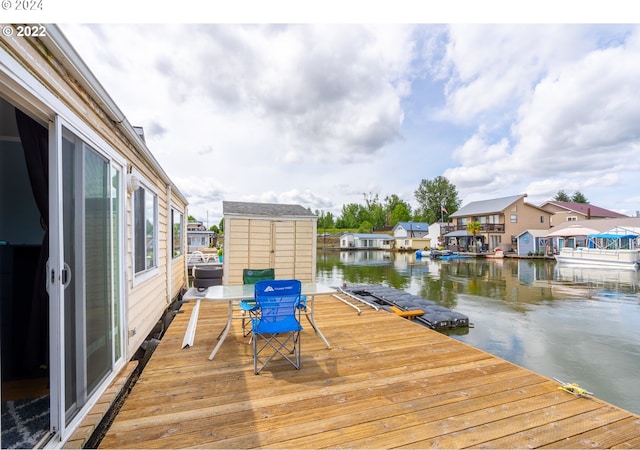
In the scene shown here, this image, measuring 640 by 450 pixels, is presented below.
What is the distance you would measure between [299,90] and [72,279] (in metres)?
7.34

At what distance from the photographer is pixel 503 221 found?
30.4 m

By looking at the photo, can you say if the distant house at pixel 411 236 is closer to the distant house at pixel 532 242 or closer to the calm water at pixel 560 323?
the distant house at pixel 532 242

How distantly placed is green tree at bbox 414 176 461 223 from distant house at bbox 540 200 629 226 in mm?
18914

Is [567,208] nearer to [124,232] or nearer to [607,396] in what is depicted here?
[607,396]

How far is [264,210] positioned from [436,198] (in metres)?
53.1

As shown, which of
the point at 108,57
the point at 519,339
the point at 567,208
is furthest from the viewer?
the point at 567,208

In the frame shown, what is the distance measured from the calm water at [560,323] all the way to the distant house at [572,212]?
19.4 meters

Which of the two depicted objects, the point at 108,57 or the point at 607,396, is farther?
the point at 607,396

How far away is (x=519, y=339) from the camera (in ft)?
21.1

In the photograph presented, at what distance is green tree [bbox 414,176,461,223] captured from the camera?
5347 cm

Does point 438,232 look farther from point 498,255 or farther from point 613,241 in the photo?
point 613,241

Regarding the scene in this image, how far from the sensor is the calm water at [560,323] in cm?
489

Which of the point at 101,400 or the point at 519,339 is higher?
the point at 101,400

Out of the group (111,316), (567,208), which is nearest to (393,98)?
(111,316)
